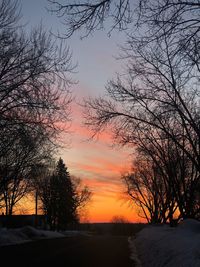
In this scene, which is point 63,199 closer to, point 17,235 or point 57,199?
point 57,199

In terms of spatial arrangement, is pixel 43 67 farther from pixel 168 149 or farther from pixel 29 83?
pixel 168 149

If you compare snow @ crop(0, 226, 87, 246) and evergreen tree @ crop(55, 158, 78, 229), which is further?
evergreen tree @ crop(55, 158, 78, 229)

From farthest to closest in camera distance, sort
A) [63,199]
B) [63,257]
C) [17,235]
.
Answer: [63,199] < [17,235] < [63,257]

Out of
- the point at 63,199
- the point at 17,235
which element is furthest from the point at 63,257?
the point at 63,199

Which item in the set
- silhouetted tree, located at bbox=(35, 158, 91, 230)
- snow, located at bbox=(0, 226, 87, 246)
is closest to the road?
snow, located at bbox=(0, 226, 87, 246)

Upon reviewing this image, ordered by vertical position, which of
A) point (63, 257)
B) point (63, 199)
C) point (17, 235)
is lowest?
point (63, 257)

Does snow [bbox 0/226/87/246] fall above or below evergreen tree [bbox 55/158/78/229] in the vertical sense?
below

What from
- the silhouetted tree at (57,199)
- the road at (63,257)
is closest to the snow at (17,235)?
the road at (63,257)

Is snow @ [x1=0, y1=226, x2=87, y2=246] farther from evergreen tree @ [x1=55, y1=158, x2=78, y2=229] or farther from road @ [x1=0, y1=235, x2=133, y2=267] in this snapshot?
evergreen tree @ [x1=55, y1=158, x2=78, y2=229]

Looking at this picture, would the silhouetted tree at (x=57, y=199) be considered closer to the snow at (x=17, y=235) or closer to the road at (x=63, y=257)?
the snow at (x=17, y=235)

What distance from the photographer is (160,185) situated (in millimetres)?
50781

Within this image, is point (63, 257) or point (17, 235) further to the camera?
point (17, 235)

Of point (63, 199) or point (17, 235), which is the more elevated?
point (63, 199)

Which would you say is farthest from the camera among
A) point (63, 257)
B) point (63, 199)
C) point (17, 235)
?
point (63, 199)
